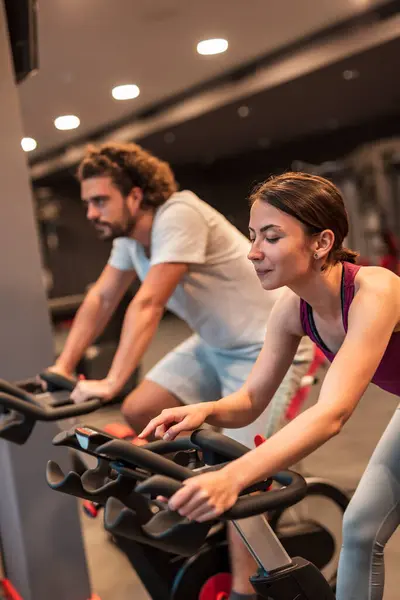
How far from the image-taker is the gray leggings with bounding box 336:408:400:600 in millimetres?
1625

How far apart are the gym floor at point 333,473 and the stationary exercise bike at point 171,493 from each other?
1304mm

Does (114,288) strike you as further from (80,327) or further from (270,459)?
(270,459)

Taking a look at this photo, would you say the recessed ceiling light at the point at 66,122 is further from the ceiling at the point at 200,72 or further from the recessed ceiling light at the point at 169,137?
the recessed ceiling light at the point at 169,137

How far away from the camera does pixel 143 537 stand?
1174 millimetres

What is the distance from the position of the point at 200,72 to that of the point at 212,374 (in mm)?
5239

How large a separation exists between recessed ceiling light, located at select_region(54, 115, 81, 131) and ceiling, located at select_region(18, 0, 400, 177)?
11cm

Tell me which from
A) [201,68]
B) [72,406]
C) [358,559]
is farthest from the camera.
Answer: [201,68]

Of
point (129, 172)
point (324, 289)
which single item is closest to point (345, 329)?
point (324, 289)

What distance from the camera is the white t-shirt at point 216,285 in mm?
2412

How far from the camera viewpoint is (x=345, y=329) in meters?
1.57

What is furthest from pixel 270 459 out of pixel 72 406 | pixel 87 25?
pixel 87 25

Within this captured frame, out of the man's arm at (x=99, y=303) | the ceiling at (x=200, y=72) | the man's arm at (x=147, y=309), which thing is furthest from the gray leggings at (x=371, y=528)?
the ceiling at (x=200, y=72)

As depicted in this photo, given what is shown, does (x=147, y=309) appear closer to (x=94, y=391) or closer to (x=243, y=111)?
(x=94, y=391)

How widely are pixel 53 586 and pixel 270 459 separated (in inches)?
70.4
